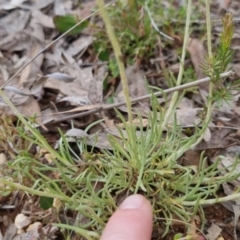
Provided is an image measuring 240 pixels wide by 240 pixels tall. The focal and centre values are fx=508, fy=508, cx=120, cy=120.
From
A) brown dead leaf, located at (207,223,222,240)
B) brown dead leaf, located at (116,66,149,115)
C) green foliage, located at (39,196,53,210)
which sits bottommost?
brown dead leaf, located at (207,223,222,240)

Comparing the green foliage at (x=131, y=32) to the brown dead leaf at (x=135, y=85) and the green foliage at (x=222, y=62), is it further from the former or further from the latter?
the green foliage at (x=222, y=62)

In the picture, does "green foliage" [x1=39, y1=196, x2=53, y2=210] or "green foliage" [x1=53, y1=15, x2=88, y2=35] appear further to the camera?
"green foliage" [x1=53, y1=15, x2=88, y2=35]

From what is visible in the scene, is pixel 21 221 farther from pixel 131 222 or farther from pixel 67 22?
pixel 67 22

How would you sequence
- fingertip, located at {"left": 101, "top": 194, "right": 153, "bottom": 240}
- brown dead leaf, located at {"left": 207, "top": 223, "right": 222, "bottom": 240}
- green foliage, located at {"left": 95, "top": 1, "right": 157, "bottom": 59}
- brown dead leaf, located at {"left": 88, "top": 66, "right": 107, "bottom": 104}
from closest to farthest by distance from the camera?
fingertip, located at {"left": 101, "top": 194, "right": 153, "bottom": 240} < brown dead leaf, located at {"left": 207, "top": 223, "right": 222, "bottom": 240} < brown dead leaf, located at {"left": 88, "top": 66, "right": 107, "bottom": 104} < green foliage, located at {"left": 95, "top": 1, "right": 157, "bottom": 59}

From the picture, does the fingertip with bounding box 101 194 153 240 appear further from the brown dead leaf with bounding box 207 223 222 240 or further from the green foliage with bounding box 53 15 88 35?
the green foliage with bounding box 53 15 88 35

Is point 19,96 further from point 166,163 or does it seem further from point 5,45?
point 166,163

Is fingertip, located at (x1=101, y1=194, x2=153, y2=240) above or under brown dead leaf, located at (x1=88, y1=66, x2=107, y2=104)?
above

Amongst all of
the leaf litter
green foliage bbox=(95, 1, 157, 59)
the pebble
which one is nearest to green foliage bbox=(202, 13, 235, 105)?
the leaf litter

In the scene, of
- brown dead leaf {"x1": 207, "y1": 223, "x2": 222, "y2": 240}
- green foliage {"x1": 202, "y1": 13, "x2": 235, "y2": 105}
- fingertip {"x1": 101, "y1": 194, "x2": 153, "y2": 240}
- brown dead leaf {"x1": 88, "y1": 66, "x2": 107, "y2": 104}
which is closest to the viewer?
fingertip {"x1": 101, "y1": 194, "x2": 153, "y2": 240}
